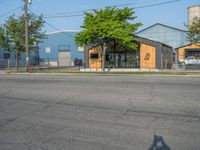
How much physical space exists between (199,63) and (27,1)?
27484mm

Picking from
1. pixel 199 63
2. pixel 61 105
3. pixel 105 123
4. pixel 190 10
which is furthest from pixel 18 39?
pixel 190 10

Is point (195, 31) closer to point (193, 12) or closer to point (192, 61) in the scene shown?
point (192, 61)

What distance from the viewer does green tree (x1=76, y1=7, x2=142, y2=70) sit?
1359 inches

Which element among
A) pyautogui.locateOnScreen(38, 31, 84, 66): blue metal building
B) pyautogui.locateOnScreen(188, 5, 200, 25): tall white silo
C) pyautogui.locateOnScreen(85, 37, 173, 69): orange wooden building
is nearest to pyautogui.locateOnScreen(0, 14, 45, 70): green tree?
pyautogui.locateOnScreen(85, 37, 173, 69): orange wooden building

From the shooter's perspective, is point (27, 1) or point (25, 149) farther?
point (27, 1)

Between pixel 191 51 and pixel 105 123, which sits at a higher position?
pixel 191 51

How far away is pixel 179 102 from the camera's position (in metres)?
10.7

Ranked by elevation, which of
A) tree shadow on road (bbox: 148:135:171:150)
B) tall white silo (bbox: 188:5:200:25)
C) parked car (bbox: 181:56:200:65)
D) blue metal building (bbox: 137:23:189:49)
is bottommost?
tree shadow on road (bbox: 148:135:171:150)

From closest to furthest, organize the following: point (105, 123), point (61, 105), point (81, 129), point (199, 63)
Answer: point (81, 129) < point (105, 123) < point (61, 105) < point (199, 63)

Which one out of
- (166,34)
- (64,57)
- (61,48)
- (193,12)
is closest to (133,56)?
(166,34)

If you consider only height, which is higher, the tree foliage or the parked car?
the tree foliage

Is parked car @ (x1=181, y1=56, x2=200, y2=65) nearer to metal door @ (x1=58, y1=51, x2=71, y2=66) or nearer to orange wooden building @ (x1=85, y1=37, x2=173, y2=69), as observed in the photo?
orange wooden building @ (x1=85, y1=37, x2=173, y2=69)

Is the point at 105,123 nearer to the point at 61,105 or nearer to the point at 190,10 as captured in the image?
the point at 61,105

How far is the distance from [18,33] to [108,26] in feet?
44.4
